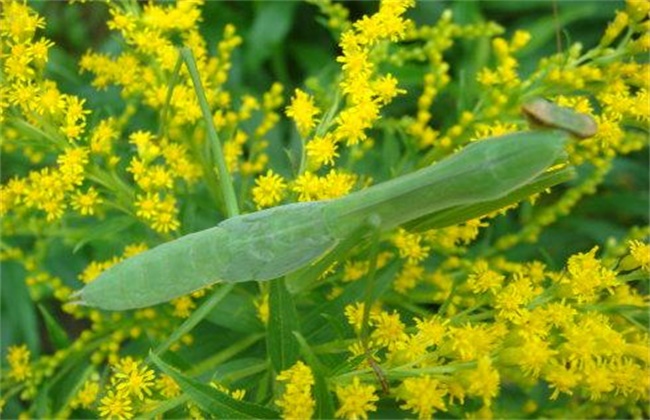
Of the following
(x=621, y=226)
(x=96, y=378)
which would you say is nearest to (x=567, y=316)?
(x=96, y=378)

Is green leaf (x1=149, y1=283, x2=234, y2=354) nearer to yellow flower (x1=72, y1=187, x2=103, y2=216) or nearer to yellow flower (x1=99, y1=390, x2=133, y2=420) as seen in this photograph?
yellow flower (x1=99, y1=390, x2=133, y2=420)

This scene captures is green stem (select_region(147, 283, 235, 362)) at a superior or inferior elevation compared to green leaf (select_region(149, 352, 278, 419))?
superior

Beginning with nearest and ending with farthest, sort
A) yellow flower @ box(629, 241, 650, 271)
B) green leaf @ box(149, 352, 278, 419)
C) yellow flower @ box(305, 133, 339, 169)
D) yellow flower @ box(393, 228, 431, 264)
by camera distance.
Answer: green leaf @ box(149, 352, 278, 419)
yellow flower @ box(629, 241, 650, 271)
yellow flower @ box(305, 133, 339, 169)
yellow flower @ box(393, 228, 431, 264)

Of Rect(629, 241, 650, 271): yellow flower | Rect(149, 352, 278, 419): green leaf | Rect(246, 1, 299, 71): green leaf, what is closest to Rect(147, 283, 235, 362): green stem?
Rect(149, 352, 278, 419): green leaf

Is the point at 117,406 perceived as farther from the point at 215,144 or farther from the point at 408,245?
the point at 408,245

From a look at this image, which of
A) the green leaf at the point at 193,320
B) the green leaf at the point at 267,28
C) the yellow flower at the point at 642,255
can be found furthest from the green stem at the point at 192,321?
the green leaf at the point at 267,28

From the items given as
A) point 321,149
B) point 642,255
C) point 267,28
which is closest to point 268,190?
point 321,149

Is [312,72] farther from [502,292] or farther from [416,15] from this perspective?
[502,292]
